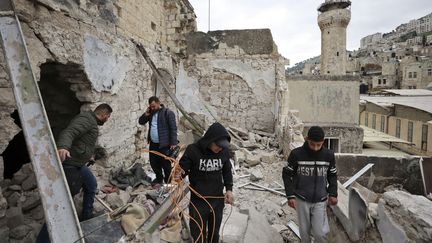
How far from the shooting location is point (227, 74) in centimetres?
920

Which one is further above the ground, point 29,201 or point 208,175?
point 208,175

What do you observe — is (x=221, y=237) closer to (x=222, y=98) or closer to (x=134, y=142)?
(x=134, y=142)

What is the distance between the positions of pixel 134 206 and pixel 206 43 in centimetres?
700

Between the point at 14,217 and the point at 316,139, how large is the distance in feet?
11.3

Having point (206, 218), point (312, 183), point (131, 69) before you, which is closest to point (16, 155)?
point (131, 69)

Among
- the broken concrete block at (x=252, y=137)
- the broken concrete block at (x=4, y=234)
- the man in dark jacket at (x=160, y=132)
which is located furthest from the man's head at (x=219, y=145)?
the broken concrete block at (x=252, y=137)

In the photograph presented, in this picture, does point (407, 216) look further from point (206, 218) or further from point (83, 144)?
point (83, 144)

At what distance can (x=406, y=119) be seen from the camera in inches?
748

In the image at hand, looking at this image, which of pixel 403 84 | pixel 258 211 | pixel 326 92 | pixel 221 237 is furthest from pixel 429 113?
pixel 403 84

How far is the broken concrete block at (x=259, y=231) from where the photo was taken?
11.5ft

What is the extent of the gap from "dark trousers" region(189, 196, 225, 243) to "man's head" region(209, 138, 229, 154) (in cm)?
54

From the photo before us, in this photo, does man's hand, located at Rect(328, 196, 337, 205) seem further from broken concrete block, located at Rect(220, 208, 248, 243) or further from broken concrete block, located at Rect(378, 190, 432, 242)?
broken concrete block, located at Rect(220, 208, 248, 243)

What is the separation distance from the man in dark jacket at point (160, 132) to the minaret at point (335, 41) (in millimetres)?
31740

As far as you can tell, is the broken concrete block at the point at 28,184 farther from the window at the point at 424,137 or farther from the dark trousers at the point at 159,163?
the window at the point at 424,137
